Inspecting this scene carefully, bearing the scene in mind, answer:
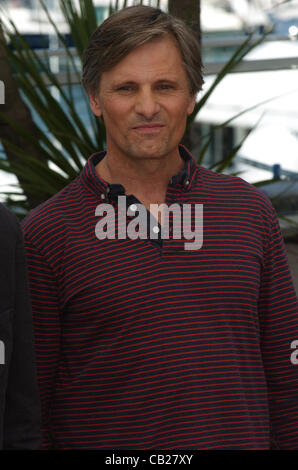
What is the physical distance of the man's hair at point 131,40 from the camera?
60.1 inches

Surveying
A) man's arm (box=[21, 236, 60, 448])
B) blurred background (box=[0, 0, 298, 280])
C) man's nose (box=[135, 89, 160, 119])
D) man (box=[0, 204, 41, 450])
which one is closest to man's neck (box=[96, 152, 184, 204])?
man's nose (box=[135, 89, 160, 119])

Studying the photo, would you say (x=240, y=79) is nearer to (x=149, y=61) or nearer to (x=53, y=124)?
(x=53, y=124)

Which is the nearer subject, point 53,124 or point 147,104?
point 147,104

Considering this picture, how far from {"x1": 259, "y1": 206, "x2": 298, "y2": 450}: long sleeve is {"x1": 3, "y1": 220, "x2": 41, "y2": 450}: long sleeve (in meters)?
0.53

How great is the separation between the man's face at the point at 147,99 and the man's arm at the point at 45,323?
0.27m

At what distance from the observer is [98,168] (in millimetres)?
1688

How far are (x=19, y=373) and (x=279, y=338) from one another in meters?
0.60

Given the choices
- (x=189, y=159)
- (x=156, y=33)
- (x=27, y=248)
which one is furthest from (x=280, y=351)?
(x=156, y=33)

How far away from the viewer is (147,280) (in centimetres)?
149

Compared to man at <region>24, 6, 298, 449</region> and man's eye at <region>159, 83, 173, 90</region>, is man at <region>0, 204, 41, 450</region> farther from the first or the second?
man's eye at <region>159, 83, 173, 90</region>

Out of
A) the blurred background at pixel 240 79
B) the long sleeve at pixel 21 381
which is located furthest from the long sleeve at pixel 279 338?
the blurred background at pixel 240 79

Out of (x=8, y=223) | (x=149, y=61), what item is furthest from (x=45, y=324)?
(x=149, y=61)

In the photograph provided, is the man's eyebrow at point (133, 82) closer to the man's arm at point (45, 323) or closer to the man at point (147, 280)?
the man at point (147, 280)

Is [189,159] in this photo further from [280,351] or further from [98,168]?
[280,351]
